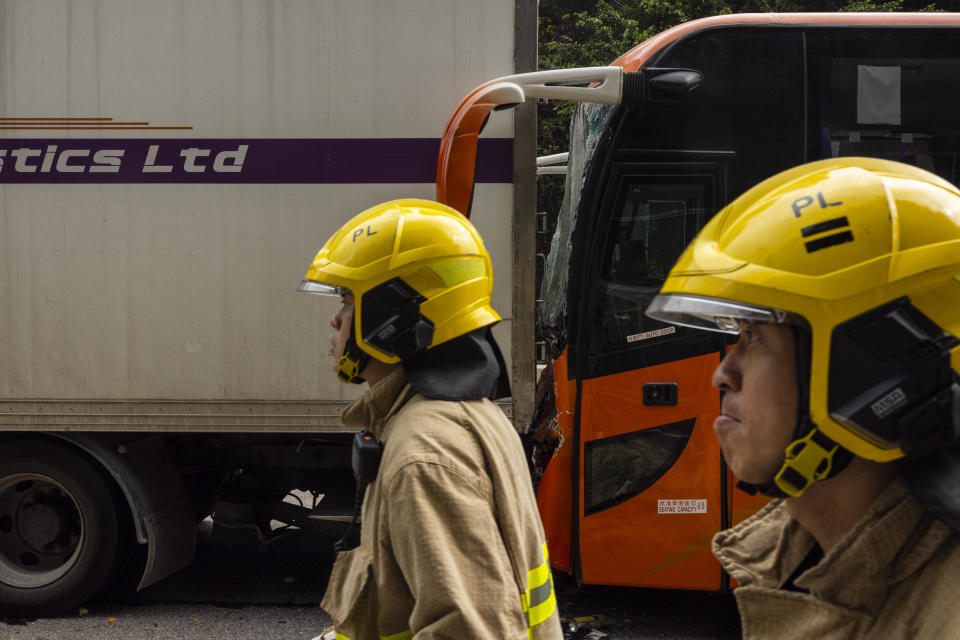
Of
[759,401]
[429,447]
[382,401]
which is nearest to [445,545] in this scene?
[429,447]

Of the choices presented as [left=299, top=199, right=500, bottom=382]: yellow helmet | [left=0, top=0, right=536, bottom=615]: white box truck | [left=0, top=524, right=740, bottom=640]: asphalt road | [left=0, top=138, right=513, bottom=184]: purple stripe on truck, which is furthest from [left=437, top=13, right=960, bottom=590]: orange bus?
[left=299, top=199, right=500, bottom=382]: yellow helmet

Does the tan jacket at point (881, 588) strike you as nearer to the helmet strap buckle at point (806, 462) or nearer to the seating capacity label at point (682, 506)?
the helmet strap buckle at point (806, 462)

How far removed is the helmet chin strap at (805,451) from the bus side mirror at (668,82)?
3.70 m

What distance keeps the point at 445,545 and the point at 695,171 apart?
354 cm

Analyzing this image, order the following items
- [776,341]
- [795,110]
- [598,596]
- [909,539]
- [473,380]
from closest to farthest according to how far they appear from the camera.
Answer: [909,539], [776,341], [473,380], [795,110], [598,596]

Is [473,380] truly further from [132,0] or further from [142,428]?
[132,0]

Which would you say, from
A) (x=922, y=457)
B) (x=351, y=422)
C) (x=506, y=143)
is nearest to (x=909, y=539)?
(x=922, y=457)

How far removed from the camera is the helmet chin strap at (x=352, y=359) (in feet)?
8.04

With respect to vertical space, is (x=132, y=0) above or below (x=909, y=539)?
above

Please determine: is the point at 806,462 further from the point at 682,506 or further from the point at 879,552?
the point at 682,506

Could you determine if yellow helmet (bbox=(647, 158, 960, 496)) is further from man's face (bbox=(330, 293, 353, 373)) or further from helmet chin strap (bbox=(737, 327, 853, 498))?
man's face (bbox=(330, 293, 353, 373))

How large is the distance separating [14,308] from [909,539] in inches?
199

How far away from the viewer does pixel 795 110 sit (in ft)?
16.1

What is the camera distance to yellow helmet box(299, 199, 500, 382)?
93.7 inches
